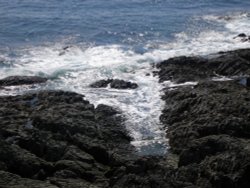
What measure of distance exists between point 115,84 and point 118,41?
1210cm

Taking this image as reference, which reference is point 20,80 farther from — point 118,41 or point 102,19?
point 102,19

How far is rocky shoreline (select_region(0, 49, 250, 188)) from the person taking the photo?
19641 millimetres

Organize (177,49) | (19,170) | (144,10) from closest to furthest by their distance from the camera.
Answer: (19,170)
(177,49)
(144,10)

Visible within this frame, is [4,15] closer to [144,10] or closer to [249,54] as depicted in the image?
[144,10]

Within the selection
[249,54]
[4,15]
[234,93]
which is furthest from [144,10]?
[234,93]

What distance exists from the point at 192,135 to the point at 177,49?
19.0 metres

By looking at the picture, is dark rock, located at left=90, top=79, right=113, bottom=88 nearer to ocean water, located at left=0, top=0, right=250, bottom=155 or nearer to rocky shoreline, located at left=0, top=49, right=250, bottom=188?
rocky shoreline, located at left=0, top=49, right=250, bottom=188

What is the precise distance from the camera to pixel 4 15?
5216 cm

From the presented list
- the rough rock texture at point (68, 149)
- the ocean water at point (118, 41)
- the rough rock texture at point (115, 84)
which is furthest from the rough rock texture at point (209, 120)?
the rough rock texture at point (115, 84)

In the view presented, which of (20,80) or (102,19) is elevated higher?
(102,19)

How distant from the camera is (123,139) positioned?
26391mm

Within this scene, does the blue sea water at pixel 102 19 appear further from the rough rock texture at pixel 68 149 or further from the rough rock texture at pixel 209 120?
the rough rock texture at pixel 68 149

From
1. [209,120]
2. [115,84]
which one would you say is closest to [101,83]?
[115,84]

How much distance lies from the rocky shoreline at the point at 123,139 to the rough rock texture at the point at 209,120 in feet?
0.13
